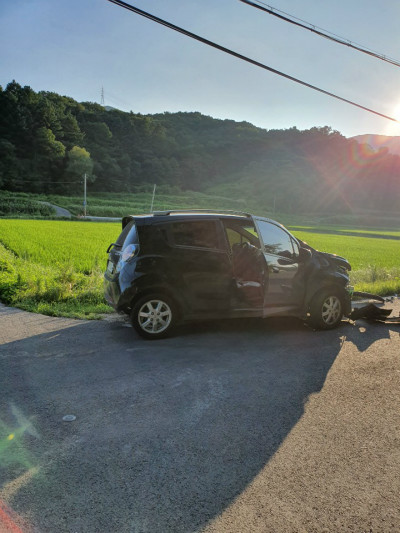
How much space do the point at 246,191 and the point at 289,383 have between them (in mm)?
125035

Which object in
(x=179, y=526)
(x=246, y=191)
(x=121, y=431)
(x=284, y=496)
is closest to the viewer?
(x=179, y=526)

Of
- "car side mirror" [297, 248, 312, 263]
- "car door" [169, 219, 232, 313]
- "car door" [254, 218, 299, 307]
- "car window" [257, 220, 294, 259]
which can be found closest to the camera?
"car door" [169, 219, 232, 313]

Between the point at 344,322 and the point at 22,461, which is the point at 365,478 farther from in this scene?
the point at 344,322

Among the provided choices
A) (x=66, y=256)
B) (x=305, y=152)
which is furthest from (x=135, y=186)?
(x=66, y=256)

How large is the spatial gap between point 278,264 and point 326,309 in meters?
1.23

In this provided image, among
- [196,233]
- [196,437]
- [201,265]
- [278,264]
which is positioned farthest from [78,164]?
[196,437]

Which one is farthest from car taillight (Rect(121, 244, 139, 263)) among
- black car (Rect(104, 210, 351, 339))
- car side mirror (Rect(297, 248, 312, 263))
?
car side mirror (Rect(297, 248, 312, 263))

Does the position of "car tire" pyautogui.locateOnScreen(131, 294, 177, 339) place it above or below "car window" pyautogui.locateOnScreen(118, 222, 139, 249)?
below

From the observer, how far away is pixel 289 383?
455 centimetres

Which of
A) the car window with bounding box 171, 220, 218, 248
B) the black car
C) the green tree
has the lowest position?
the black car

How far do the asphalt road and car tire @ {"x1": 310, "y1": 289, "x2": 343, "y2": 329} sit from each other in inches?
36.6

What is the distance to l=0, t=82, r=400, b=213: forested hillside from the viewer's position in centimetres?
8712

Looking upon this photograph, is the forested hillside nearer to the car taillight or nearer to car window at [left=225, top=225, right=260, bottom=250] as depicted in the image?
the car taillight

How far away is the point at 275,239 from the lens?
672 cm
